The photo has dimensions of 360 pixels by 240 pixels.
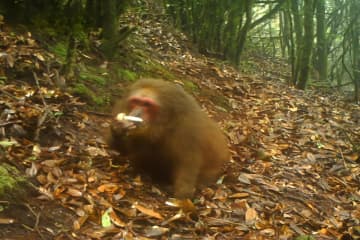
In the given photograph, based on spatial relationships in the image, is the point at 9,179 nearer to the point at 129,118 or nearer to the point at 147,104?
the point at 129,118

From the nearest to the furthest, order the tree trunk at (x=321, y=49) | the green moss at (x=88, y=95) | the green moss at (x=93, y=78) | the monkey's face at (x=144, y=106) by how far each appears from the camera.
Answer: the monkey's face at (x=144, y=106)
the green moss at (x=88, y=95)
the green moss at (x=93, y=78)
the tree trunk at (x=321, y=49)

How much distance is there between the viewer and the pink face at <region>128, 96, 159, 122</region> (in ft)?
13.5

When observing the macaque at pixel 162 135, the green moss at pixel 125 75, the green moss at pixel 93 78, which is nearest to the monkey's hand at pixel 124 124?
the macaque at pixel 162 135

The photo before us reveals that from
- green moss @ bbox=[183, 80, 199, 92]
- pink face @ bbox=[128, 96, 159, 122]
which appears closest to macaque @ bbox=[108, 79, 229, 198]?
pink face @ bbox=[128, 96, 159, 122]

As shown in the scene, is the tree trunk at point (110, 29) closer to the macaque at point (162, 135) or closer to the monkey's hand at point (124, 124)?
the macaque at point (162, 135)

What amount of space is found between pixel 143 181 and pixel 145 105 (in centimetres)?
63

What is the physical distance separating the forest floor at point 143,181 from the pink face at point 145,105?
53cm

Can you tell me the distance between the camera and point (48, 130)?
4219 millimetres

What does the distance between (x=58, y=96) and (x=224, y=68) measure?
18.6 feet

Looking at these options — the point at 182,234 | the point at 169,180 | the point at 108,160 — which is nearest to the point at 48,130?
the point at 108,160

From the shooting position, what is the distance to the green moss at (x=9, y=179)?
3.13m

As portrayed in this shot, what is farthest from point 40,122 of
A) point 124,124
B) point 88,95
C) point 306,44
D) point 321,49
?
point 321,49

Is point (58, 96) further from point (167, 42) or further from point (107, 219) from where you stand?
point (167, 42)

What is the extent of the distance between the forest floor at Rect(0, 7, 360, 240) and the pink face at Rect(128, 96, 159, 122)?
0.53 m
